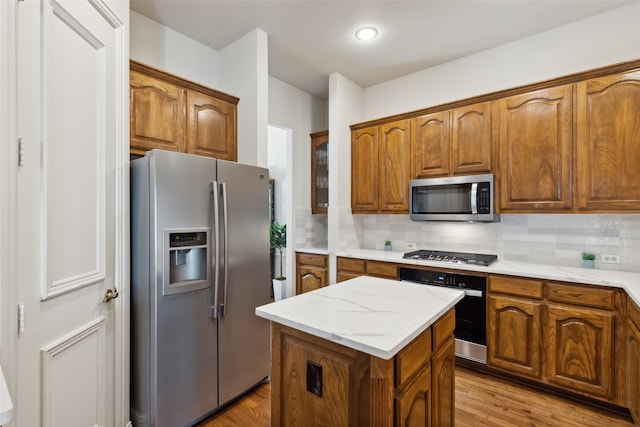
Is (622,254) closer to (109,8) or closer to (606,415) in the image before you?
(606,415)

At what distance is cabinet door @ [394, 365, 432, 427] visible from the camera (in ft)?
3.67

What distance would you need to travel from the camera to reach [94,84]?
1576 mm

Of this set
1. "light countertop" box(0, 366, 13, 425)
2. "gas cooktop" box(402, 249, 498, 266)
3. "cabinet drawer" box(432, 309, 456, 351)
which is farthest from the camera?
"gas cooktop" box(402, 249, 498, 266)

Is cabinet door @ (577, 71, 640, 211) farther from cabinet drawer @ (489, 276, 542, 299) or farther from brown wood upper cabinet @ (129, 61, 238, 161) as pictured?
brown wood upper cabinet @ (129, 61, 238, 161)

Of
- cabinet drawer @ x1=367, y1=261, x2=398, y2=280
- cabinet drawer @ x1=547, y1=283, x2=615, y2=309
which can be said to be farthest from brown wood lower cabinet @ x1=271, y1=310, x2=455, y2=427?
cabinet drawer @ x1=367, y1=261, x2=398, y2=280

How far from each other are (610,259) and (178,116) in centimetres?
359

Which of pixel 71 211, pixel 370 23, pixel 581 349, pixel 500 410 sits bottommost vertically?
pixel 500 410

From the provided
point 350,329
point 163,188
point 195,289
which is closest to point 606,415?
point 350,329

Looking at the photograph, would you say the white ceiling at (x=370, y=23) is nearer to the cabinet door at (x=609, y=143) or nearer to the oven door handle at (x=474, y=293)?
the cabinet door at (x=609, y=143)

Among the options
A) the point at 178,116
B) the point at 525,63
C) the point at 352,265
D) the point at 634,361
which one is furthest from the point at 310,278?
the point at 525,63

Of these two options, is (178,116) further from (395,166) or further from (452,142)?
(452,142)

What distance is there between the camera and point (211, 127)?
264 centimetres

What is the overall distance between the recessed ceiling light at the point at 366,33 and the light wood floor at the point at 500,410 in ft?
9.96

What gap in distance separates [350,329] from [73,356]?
4.33 feet
